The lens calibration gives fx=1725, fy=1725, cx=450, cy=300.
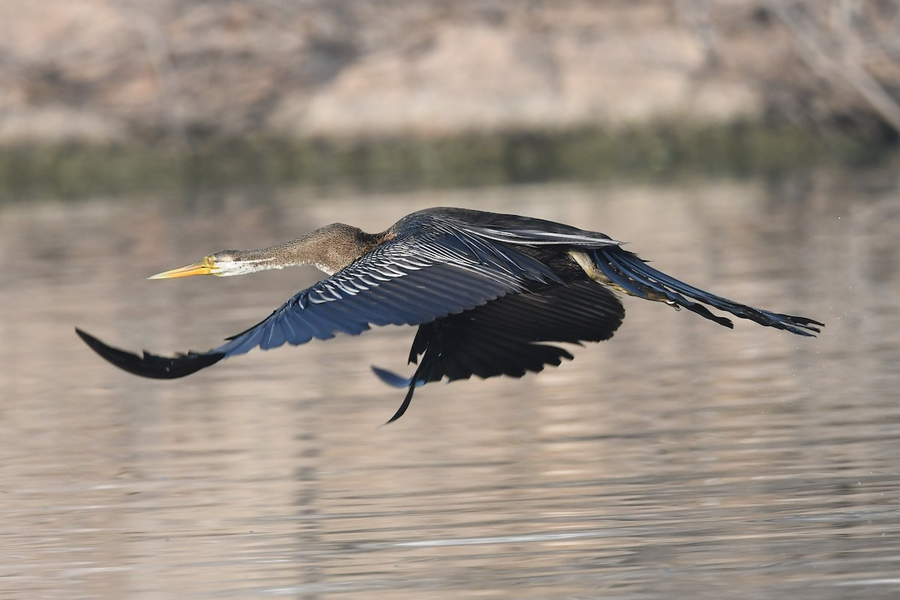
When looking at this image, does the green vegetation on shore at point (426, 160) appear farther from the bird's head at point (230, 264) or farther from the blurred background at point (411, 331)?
the bird's head at point (230, 264)

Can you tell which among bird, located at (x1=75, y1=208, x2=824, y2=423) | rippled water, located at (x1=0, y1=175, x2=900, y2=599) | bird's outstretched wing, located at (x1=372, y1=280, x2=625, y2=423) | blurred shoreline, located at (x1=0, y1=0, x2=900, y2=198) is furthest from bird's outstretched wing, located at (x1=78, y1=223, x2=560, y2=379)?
blurred shoreline, located at (x1=0, y1=0, x2=900, y2=198)

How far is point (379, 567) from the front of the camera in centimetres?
554

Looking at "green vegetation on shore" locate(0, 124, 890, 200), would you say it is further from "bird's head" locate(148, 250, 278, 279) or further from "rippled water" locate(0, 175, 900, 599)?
"bird's head" locate(148, 250, 278, 279)

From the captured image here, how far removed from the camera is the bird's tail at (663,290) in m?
6.85

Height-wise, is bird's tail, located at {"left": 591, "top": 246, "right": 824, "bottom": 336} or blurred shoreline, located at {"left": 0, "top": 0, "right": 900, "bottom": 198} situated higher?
blurred shoreline, located at {"left": 0, "top": 0, "right": 900, "bottom": 198}

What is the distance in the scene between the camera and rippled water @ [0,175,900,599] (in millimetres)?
5441

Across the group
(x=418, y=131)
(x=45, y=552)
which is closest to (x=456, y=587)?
(x=45, y=552)

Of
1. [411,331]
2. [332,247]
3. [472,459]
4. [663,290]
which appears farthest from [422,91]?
[663,290]

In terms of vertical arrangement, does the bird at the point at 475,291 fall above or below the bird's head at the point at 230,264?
below

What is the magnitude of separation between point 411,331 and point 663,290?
4.75m

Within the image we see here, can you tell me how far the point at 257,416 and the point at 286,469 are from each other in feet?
4.42

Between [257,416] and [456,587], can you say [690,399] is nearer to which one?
[257,416]

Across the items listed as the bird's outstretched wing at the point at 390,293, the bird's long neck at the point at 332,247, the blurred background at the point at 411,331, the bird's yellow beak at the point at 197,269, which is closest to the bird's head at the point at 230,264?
the bird's yellow beak at the point at 197,269

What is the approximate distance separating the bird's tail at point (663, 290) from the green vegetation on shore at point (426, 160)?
51.2 ft
